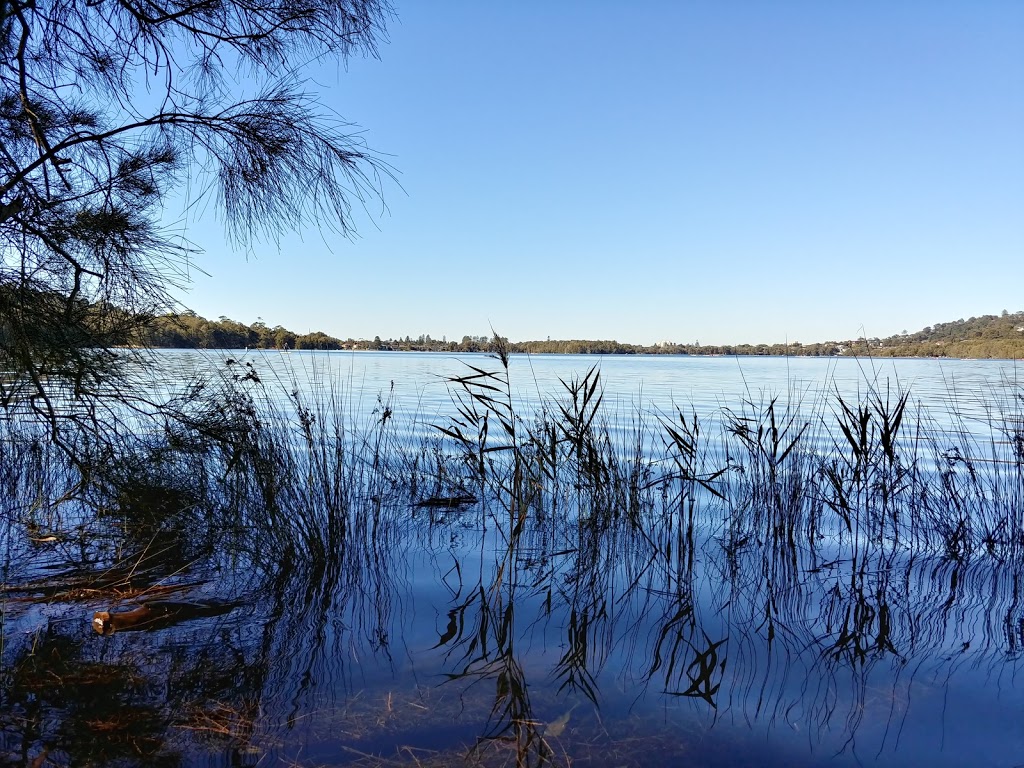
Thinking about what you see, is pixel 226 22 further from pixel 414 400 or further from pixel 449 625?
pixel 414 400

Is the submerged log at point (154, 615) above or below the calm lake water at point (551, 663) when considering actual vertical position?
above

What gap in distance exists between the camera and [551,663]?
2660 millimetres

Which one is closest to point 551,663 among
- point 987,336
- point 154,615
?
point 154,615

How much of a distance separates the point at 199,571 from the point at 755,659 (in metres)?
2.69

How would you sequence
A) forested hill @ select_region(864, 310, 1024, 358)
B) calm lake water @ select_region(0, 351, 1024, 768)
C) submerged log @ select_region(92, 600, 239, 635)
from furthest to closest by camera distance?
forested hill @ select_region(864, 310, 1024, 358)
submerged log @ select_region(92, 600, 239, 635)
calm lake water @ select_region(0, 351, 1024, 768)

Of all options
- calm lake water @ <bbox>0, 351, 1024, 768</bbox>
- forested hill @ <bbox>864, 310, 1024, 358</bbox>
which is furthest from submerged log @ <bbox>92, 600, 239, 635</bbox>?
forested hill @ <bbox>864, 310, 1024, 358</bbox>

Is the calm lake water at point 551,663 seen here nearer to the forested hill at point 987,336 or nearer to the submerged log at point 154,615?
the submerged log at point 154,615

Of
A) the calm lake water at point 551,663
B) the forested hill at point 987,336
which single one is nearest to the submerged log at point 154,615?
the calm lake water at point 551,663

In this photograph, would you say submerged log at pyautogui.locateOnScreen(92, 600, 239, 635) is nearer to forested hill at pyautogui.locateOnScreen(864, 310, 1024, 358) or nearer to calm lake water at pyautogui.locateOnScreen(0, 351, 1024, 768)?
calm lake water at pyautogui.locateOnScreen(0, 351, 1024, 768)

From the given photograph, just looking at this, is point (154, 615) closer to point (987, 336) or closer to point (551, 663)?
point (551, 663)

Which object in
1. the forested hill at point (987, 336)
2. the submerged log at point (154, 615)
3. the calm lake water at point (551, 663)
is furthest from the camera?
the forested hill at point (987, 336)

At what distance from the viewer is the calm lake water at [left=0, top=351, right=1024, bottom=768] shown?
6.71 ft

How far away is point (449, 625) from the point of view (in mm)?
3025

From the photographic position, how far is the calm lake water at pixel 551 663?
6.71 ft
